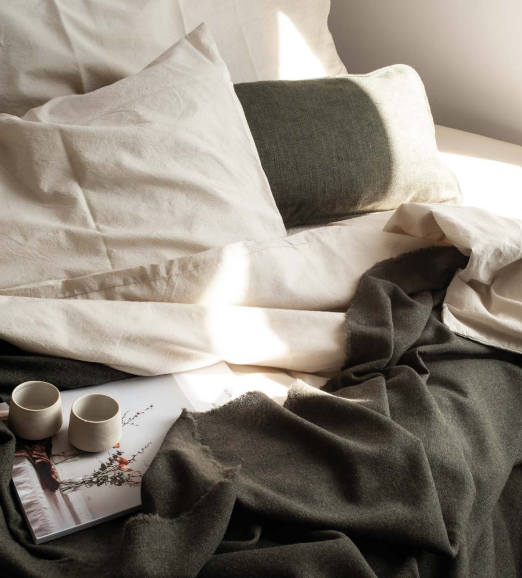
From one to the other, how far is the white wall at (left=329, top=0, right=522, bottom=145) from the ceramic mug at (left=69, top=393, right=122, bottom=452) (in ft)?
5.11

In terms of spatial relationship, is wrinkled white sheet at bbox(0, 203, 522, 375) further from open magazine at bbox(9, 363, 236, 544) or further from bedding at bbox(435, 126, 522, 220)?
bedding at bbox(435, 126, 522, 220)

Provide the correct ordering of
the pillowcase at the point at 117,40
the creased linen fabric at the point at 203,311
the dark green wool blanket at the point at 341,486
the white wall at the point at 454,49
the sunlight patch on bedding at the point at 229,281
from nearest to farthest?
the dark green wool blanket at the point at 341,486 → the creased linen fabric at the point at 203,311 → the sunlight patch on bedding at the point at 229,281 → the pillowcase at the point at 117,40 → the white wall at the point at 454,49

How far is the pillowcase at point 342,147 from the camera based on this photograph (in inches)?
52.9

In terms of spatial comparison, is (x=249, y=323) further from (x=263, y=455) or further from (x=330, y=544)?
(x=330, y=544)

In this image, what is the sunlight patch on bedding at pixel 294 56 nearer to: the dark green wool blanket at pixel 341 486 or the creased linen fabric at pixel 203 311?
the creased linen fabric at pixel 203 311

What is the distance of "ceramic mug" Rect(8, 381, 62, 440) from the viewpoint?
775 mm

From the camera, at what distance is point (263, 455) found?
830 mm

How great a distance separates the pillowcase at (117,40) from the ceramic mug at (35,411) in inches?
25.9

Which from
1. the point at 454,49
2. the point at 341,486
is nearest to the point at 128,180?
the point at 341,486

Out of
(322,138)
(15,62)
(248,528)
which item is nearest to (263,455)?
(248,528)

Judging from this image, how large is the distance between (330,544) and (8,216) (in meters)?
0.69

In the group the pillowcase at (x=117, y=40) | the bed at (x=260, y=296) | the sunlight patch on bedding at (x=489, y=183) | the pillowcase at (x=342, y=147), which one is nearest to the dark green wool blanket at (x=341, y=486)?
the bed at (x=260, y=296)

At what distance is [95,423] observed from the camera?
77cm

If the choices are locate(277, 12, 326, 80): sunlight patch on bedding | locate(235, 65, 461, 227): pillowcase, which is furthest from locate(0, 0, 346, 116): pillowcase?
locate(235, 65, 461, 227): pillowcase
